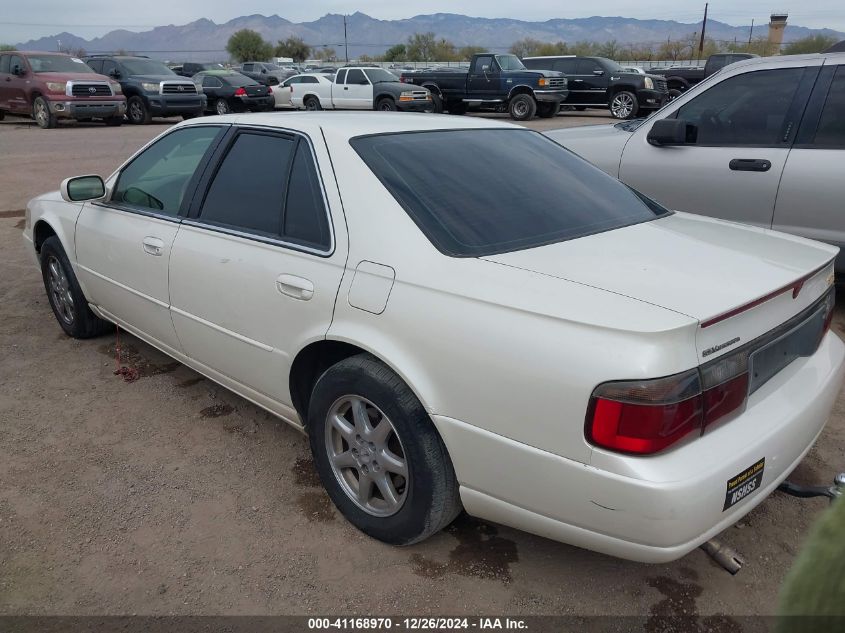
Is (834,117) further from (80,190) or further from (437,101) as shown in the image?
(437,101)

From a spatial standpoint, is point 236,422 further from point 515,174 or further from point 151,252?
point 515,174

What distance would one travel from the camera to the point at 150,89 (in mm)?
19047

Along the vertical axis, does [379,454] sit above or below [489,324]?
below

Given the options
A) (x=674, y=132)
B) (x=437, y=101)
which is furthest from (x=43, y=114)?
(x=674, y=132)

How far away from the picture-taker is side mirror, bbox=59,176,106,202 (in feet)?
13.1

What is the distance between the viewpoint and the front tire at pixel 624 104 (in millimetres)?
19797

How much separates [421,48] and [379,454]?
79964mm

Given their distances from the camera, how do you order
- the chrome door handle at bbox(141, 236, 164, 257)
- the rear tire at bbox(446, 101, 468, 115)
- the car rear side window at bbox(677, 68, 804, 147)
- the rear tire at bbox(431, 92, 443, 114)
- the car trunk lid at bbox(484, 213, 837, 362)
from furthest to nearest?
the rear tire at bbox(446, 101, 468, 115)
the rear tire at bbox(431, 92, 443, 114)
the car rear side window at bbox(677, 68, 804, 147)
the chrome door handle at bbox(141, 236, 164, 257)
the car trunk lid at bbox(484, 213, 837, 362)

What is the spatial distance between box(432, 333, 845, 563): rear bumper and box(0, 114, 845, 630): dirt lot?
15.2 inches

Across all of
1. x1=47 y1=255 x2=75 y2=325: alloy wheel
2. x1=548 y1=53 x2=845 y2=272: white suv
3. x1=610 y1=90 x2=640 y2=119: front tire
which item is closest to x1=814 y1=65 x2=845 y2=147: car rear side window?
x1=548 y1=53 x2=845 y2=272: white suv

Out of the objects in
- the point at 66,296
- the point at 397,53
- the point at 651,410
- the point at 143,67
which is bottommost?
the point at 66,296

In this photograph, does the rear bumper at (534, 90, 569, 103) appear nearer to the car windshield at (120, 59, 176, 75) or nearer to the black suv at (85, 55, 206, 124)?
the black suv at (85, 55, 206, 124)

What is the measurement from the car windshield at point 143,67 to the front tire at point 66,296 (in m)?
17.3

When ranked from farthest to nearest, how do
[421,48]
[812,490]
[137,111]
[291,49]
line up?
[291,49]
[421,48]
[137,111]
[812,490]
